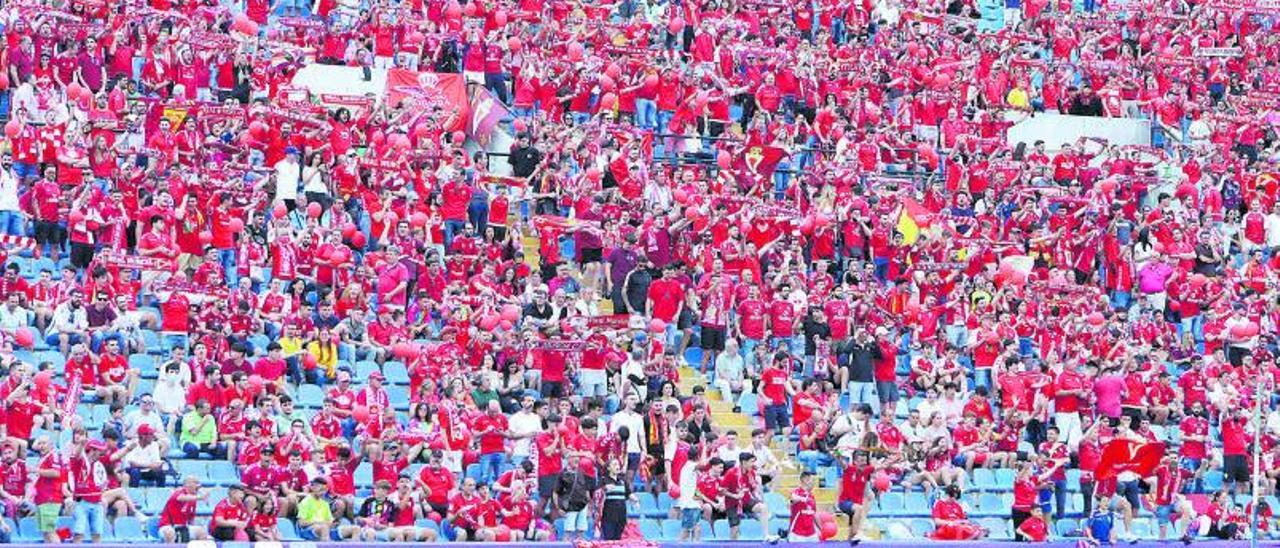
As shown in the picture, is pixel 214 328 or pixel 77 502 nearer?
pixel 77 502

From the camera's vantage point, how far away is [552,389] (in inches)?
1143

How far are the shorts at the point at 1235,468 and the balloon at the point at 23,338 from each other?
513 inches

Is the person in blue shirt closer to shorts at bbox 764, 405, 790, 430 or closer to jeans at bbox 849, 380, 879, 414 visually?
jeans at bbox 849, 380, 879, 414

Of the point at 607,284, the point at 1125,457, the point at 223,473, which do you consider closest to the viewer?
the point at 223,473

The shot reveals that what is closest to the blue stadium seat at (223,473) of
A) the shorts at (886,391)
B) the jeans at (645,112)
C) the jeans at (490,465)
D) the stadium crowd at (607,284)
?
the stadium crowd at (607,284)

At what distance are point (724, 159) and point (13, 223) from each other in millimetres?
9176

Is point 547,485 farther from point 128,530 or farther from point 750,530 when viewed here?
point 128,530

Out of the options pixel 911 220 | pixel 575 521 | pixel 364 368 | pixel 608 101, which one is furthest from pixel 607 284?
pixel 575 521

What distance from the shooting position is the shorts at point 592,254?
31.8m

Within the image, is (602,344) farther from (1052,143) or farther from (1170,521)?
(1052,143)

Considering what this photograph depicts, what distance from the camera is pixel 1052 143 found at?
39.0 meters

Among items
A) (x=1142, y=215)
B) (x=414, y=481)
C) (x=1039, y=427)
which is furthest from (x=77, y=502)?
(x=1142, y=215)

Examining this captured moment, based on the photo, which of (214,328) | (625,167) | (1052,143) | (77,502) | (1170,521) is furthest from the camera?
(1052,143)

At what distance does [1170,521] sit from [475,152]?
372 inches
